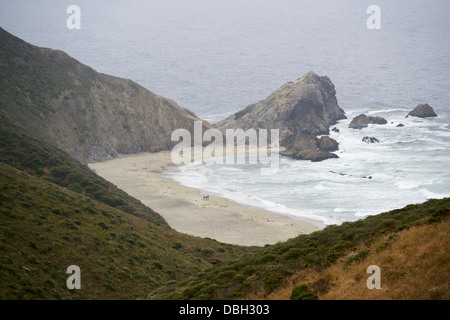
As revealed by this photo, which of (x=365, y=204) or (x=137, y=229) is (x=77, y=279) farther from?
(x=365, y=204)

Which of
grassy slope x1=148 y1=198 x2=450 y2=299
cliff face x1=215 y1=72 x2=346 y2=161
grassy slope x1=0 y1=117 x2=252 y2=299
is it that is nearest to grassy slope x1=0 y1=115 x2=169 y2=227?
grassy slope x1=0 y1=117 x2=252 y2=299

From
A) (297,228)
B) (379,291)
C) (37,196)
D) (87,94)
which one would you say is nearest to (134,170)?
(87,94)

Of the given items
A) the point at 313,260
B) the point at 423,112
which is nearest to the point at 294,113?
the point at 423,112

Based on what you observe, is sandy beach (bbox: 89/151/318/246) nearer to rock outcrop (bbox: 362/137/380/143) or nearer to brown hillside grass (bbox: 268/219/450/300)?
brown hillside grass (bbox: 268/219/450/300)

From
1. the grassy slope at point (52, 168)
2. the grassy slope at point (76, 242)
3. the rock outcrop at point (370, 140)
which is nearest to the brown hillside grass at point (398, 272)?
the grassy slope at point (76, 242)

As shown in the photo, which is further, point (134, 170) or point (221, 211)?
point (134, 170)

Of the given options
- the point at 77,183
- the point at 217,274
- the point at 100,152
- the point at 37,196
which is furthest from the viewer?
the point at 100,152
